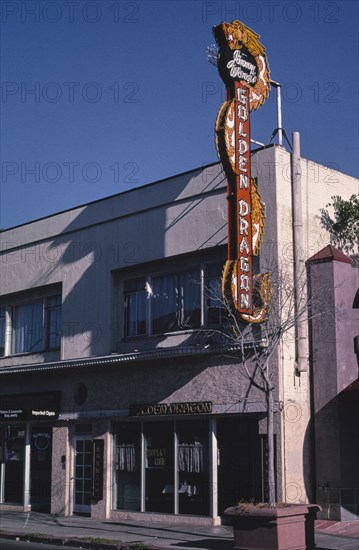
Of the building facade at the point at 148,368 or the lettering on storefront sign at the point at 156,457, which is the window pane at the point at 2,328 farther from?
the lettering on storefront sign at the point at 156,457

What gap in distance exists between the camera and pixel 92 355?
24.1 metres

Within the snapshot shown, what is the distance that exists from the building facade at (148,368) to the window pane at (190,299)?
0.16ft

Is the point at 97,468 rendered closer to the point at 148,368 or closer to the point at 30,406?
the point at 148,368

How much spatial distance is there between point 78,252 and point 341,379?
992cm

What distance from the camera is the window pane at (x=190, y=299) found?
851 inches

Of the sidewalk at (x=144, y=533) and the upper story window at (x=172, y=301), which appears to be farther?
the upper story window at (x=172, y=301)

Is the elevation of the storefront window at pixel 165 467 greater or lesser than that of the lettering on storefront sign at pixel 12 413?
lesser

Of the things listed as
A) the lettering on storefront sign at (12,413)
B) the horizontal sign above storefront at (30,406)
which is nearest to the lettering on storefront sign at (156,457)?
the horizontal sign above storefront at (30,406)

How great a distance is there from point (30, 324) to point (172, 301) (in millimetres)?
7246

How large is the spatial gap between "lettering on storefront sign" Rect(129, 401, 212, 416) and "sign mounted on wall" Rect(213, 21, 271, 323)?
10.4ft

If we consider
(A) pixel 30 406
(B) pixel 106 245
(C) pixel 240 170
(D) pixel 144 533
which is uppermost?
(C) pixel 240 170

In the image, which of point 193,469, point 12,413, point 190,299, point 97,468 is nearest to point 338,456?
point 193,469

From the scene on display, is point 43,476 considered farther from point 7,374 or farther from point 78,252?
point 78,252

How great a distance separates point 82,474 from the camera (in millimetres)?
24062
